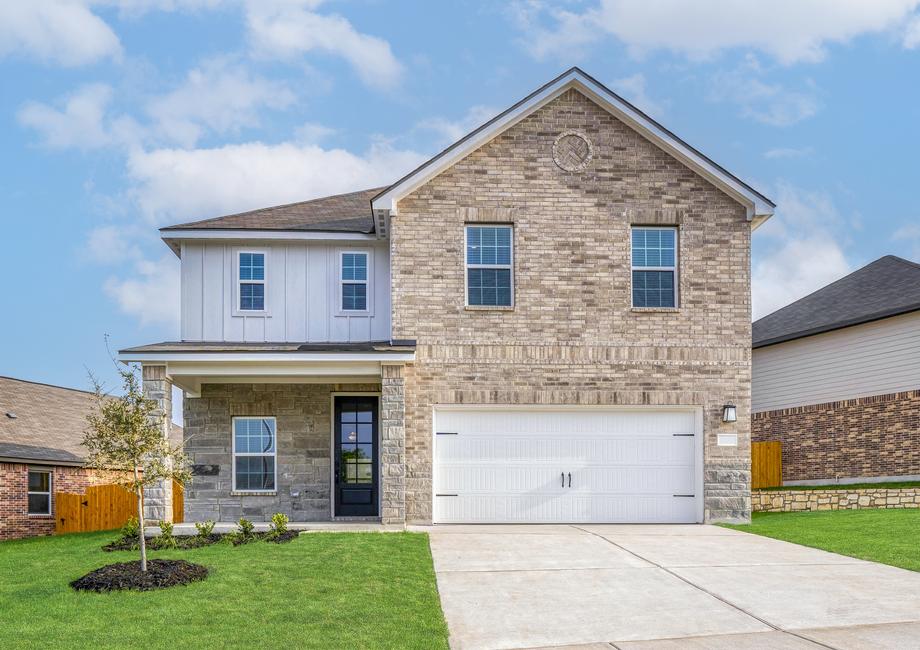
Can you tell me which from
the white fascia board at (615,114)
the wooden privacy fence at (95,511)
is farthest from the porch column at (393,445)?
the wooden privacy fence at (95,511)

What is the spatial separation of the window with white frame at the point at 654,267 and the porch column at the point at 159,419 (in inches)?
338

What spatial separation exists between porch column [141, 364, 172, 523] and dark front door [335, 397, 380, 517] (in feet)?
11.9

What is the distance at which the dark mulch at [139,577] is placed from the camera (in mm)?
9656

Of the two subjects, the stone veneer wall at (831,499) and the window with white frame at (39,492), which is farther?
the window with white frame at (39,492)

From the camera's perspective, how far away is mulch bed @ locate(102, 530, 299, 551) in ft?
41.5

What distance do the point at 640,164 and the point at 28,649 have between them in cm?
1276

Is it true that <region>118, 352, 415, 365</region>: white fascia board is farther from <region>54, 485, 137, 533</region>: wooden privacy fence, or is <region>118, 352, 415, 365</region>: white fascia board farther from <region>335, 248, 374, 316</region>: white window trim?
<region>54, 485, 137, 533</region>: wooden privacy fence

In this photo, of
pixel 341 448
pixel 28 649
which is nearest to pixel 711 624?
pixel 28 649

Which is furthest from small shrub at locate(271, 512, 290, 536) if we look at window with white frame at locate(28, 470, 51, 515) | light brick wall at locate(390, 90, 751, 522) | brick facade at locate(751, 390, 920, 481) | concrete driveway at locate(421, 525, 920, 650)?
brick facade at locate(751, 390, 920, 481)

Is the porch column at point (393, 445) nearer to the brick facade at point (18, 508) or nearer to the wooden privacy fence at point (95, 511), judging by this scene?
the wooden privacy fence at point (95, 511)

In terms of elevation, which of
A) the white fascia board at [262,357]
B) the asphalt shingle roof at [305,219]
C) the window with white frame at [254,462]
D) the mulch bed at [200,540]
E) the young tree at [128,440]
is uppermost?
the asphalt shingle roof at [305,219]

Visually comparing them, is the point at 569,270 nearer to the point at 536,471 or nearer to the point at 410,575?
the point at 536,471

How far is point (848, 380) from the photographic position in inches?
902

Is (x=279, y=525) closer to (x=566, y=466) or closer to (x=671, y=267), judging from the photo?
(x=566, y=466)
